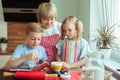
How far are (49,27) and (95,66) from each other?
79 cm

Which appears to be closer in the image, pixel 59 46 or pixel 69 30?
pixel 69 30

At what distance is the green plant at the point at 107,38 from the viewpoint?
254cm

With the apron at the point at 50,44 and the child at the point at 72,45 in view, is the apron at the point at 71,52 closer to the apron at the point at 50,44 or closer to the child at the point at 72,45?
the child at the point at 72,45

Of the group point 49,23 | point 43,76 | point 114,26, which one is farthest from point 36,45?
A: point 114,26

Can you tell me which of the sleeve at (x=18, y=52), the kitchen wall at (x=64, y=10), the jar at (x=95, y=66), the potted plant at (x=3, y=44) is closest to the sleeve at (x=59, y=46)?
the sleeve at (x=18, y=52)

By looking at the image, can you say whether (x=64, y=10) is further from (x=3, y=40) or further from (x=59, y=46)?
(x=59, y=46)

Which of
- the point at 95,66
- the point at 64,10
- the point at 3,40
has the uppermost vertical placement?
the point at 64,10

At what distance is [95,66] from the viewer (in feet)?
3.83

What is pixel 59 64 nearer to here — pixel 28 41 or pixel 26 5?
pixel 28 41

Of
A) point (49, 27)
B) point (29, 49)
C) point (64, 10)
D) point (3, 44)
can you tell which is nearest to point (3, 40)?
point (3, 44)

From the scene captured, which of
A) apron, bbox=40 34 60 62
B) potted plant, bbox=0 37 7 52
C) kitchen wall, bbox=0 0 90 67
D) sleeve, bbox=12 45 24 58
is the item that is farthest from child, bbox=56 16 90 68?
potted plant, bbox=0 37 7 52

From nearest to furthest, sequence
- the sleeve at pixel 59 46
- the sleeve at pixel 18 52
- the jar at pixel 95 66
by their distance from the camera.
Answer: the jar at pixel 95 66, the sleeve at pixel 18 52, the sleeve at pixel 59 46

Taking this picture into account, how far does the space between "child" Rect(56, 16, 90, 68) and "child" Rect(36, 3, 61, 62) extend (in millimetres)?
114

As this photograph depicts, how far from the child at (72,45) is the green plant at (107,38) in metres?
0.84
